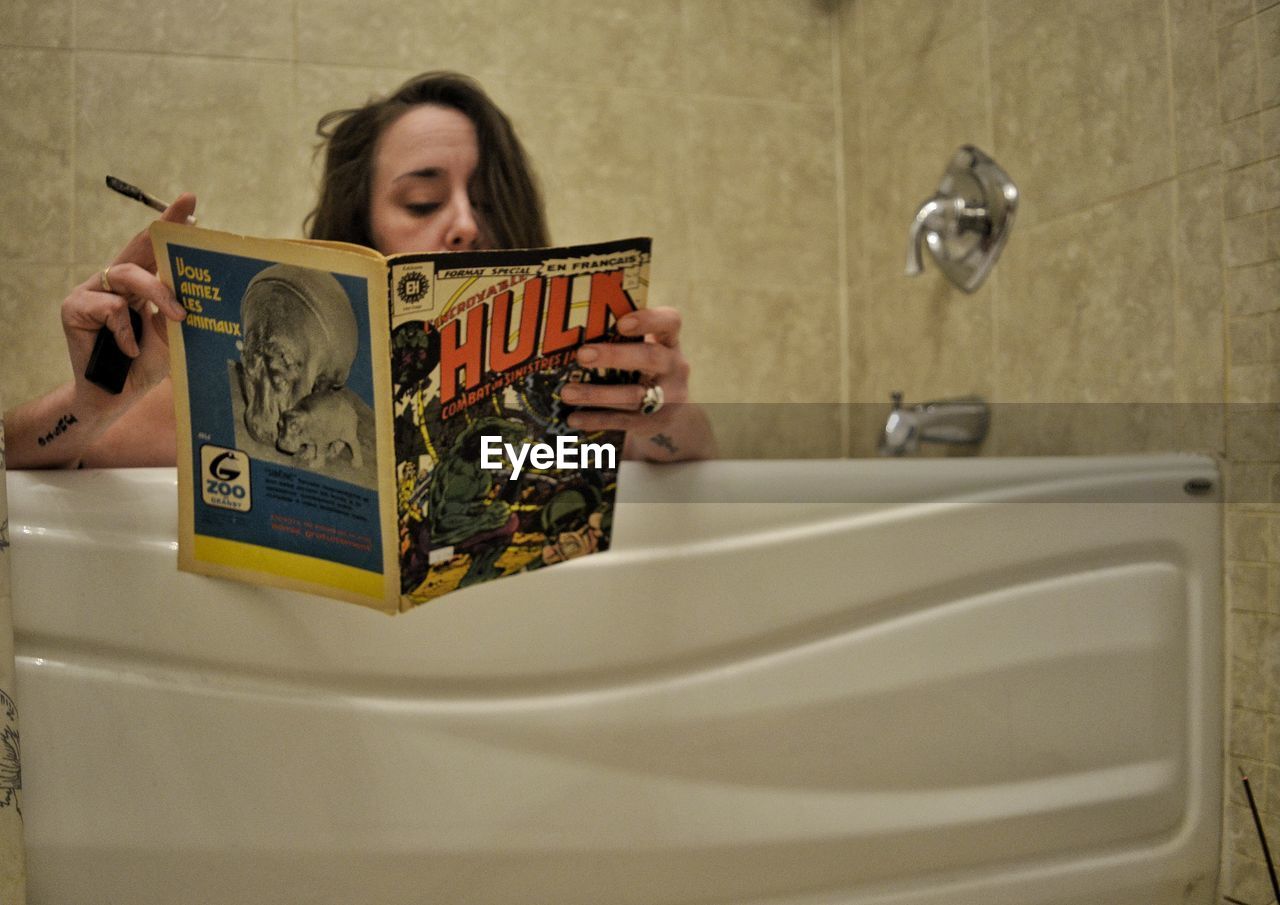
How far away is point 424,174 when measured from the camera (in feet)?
4.67

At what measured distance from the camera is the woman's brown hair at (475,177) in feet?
4.70

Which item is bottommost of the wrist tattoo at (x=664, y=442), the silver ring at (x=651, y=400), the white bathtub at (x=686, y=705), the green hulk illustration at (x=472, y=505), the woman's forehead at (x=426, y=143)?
the white bathtub at (x=686, y=705)

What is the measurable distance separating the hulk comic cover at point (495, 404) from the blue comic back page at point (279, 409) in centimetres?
2

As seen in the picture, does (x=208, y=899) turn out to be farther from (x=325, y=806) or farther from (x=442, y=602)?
(x=442, y=602)

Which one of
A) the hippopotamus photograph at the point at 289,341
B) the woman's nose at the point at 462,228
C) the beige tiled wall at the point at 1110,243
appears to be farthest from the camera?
the woman's nose at the point at 462,228

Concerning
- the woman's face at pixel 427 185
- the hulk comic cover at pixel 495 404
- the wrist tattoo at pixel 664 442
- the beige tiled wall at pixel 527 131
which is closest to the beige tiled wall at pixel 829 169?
the beige tiled wall at pixel 527 131

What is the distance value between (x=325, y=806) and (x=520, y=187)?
93cm

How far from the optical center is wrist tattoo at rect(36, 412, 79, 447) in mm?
785

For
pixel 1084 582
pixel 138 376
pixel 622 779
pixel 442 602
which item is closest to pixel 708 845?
pixel 622 779

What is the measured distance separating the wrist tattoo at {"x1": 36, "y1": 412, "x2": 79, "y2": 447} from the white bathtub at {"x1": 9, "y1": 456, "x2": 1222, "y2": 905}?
31 mm

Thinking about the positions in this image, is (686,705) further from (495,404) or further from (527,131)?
(527,131)

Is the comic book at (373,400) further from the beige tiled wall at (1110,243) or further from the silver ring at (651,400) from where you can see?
the beige tiled wall at (1110,243)

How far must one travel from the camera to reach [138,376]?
808mm

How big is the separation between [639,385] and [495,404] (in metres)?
0.11
